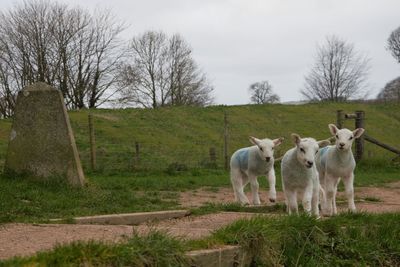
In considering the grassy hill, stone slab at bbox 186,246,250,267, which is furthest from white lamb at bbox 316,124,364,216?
the grassy hill

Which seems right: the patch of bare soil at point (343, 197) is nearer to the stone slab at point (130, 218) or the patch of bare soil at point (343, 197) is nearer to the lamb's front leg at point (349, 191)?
the lamb's front leg at point (349, 191)

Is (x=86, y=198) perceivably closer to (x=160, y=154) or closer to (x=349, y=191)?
(x=349, y=191)

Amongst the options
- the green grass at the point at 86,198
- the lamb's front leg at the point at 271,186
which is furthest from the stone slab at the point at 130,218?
the lamb's front leg at the point at 271,186

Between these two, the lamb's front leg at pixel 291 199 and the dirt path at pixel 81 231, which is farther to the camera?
the lamb's front leg at pixel 291 199

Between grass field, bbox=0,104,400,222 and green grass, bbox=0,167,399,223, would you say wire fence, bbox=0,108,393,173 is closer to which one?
grass field, bbox=0,104,400,222

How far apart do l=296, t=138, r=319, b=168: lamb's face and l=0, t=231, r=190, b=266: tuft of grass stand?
3838mm

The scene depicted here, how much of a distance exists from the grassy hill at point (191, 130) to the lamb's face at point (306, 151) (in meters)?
10.1

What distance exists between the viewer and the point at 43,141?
12.1 meters

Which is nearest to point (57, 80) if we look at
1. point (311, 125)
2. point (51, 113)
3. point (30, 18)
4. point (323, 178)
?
point (30, 18)

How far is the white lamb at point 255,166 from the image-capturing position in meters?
10.9

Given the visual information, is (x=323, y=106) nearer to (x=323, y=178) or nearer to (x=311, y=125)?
(x=311, y=125)

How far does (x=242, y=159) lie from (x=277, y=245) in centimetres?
566

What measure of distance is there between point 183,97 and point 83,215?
38.8m

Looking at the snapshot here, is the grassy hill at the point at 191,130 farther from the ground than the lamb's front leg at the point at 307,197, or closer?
farther from the ground
